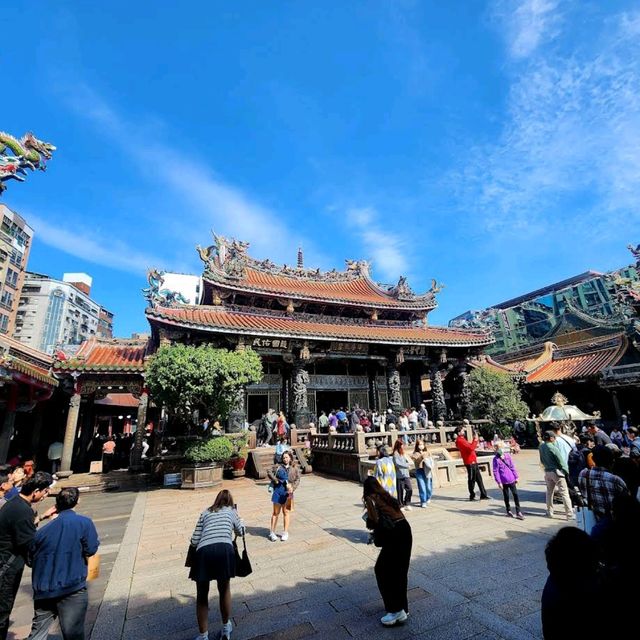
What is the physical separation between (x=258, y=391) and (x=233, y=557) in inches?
543

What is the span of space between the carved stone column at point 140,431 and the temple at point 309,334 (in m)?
2.34

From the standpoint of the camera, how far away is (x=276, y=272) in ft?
69.9

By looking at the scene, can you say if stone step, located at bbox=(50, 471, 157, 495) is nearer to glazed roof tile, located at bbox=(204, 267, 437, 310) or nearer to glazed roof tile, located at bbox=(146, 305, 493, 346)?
glazed roof tile, located at bbox=(146, 305, 493, 346)

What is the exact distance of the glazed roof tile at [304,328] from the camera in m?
14.0

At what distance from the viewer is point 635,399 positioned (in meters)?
17.6

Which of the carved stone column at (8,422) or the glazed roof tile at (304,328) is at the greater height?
the glazed roof tile at (304,328)

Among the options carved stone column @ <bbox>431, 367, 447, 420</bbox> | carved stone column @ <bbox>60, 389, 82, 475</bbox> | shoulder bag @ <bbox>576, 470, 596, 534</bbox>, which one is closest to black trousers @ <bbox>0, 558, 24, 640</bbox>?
shoulder bag @ <bbox>576, 470, 596, 534</bbox>

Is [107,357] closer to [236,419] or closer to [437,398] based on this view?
[236,419]

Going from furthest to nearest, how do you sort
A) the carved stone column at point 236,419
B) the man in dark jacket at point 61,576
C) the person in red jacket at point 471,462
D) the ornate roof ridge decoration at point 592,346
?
the ornate roof ridge decoration at point 592,346
the carved stone column at point 236,419
the person in red jacket at point 471,462
the man in dark jacket at point 61,576

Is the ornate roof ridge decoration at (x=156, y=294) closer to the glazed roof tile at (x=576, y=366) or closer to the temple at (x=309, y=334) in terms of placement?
the temple at (x=309, y=334)

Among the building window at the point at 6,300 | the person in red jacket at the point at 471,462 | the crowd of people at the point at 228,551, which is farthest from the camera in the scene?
the building window at the point at 6,300

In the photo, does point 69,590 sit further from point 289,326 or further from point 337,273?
point 337,273

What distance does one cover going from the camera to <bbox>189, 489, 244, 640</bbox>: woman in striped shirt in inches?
131

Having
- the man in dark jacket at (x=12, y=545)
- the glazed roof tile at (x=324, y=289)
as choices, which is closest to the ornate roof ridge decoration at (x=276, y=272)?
the glazed roof tile at (x=324, y=289)
